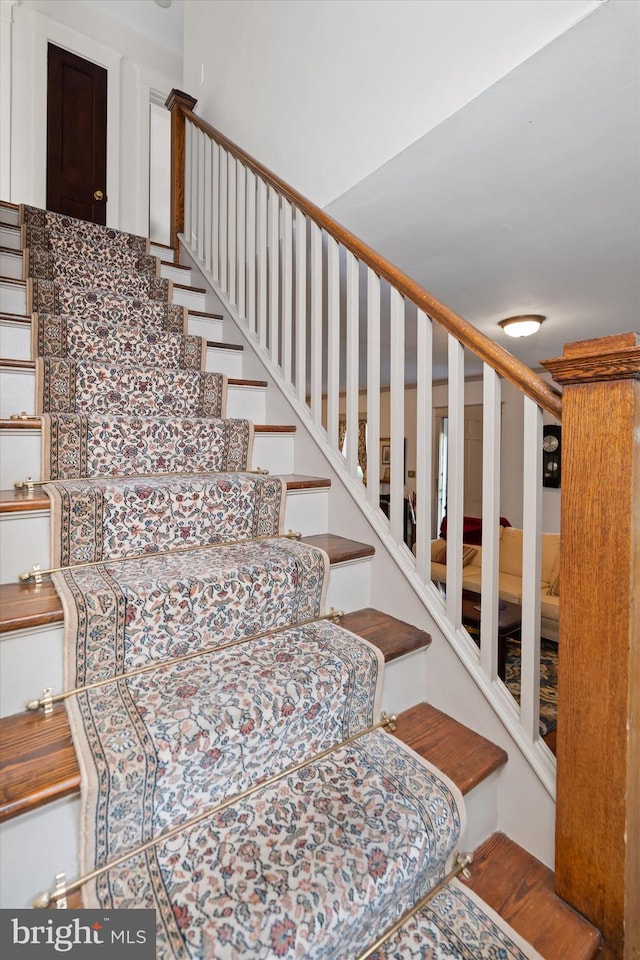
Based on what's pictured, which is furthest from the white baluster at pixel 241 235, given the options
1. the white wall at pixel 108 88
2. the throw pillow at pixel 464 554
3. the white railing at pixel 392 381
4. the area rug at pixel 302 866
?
the throw pillow at pixel 464 554

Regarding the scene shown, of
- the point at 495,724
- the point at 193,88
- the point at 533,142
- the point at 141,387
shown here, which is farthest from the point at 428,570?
the point at 193,88

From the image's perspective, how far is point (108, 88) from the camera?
12.8 feet

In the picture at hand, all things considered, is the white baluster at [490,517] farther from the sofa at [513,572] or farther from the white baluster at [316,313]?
the sofa at [513,572]

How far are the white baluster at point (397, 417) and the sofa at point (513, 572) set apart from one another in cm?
203

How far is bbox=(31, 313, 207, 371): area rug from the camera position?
1.77m

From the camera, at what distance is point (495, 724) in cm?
119

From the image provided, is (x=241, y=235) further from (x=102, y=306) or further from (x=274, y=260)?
(x=102, y=306)

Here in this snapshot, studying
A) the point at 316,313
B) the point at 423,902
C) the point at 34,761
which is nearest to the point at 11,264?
the point at 316,313

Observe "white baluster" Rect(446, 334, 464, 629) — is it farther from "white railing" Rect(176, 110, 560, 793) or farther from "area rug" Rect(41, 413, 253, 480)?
"area rug" Rect(41, 413, 253, 480)

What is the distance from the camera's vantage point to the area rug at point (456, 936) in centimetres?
84

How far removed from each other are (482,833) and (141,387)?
1735 mm

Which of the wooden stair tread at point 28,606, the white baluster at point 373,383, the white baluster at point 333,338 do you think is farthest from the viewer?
the white baluster at point 333,338

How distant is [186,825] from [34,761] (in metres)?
0.30

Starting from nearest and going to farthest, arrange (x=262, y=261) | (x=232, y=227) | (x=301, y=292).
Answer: (x=301, y=292) < (x=262, y=261) < (x=232, y=227)
